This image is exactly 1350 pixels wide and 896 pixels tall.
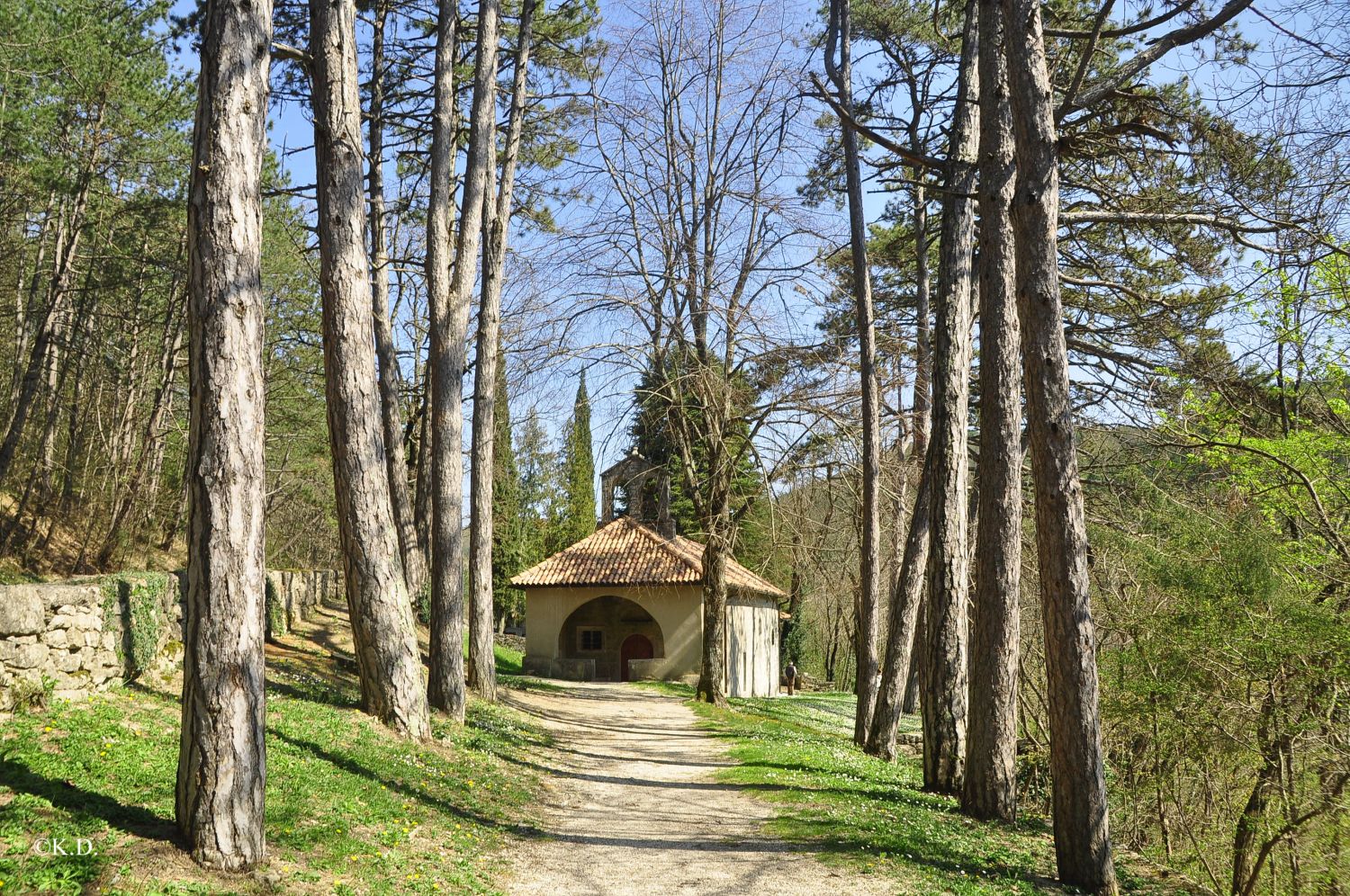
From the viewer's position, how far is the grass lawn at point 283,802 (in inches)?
189

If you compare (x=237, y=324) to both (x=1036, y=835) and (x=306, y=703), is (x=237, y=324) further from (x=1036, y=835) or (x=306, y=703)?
(x=1036, y=835)

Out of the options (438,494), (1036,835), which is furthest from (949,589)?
(438,494)

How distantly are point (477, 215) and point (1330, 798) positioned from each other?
1190 centimetres

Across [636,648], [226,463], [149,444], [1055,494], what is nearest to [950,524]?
[1055,494]

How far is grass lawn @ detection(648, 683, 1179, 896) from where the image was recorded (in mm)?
6574

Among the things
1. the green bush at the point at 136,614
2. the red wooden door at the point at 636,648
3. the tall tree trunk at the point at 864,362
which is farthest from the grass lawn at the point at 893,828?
the red wooden door at the point at 636,648

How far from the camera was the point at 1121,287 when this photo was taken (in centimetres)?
1036

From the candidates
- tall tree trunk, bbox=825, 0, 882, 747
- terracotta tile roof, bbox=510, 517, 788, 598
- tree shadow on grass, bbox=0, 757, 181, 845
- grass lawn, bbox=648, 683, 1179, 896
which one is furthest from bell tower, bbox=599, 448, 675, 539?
tree shadow on grass, bbox=0, 757, 181, 845

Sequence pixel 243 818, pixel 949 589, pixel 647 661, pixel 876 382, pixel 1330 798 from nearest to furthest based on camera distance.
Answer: pixel 243 818 < pixel 1330 798 < pixel 949 589 < pixel 876 382 < pixel 647 661

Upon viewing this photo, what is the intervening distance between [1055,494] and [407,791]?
5942mm

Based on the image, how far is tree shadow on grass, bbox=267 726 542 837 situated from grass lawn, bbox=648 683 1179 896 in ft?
7.62

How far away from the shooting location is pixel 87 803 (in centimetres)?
531

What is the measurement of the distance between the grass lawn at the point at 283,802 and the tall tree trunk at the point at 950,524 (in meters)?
4.42

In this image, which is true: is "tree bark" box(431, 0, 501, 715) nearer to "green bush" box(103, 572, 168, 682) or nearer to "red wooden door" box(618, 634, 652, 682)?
"green bush" box(103, 572, 168, 682)
